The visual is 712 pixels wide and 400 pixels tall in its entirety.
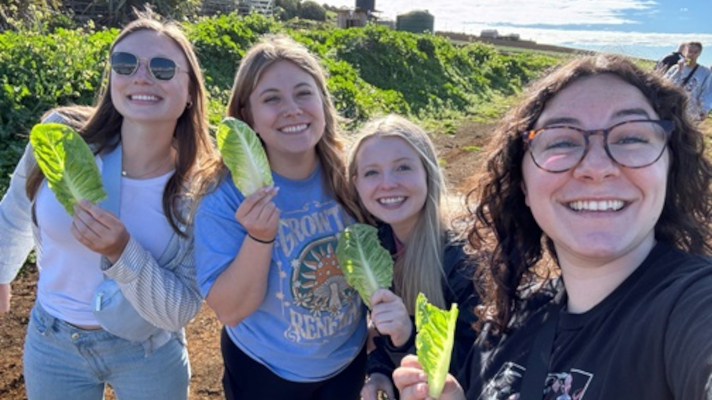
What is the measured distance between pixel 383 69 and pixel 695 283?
61.9ft

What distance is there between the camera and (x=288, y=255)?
276 centimetres

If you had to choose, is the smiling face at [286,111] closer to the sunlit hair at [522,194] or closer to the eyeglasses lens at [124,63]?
the eyeglasses lens at [124,63]

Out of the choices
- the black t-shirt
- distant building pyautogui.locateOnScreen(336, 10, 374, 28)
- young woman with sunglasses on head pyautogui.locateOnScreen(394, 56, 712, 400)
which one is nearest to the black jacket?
young woman with sunglasses on head pyautogui.locateOnScreen(394, 56, 712, 400)

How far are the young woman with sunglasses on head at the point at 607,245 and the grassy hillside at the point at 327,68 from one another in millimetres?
1822

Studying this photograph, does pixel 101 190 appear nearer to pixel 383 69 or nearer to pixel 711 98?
pixel 711 98

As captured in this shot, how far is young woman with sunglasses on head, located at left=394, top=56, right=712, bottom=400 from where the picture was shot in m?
1.49

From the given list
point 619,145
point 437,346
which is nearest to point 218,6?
point 437,346

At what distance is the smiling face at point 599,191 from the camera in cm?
168

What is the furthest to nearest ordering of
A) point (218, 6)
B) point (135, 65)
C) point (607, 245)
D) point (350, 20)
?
point (350, 20), point (218, 6), point (135, 65), point (607, 245)

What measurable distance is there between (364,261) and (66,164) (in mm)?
1390

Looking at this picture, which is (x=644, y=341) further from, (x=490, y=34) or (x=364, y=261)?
(x=490, y=34)

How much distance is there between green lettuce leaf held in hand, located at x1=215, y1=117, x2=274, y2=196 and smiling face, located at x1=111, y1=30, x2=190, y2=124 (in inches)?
18.9

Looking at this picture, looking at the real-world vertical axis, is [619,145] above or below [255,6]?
below

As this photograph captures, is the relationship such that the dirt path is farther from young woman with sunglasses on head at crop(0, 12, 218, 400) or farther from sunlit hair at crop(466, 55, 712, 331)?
sunlit hair at crop(466, 55, 712, 331)
